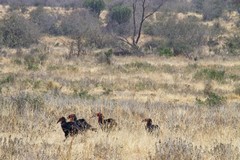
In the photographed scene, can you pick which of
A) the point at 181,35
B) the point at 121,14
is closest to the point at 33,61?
the point at 181,35

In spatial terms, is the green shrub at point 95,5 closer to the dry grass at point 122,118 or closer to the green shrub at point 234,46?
the green shrub at point 234,46

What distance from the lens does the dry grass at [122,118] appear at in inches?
227

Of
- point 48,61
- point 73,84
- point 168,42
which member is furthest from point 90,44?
point 73,84

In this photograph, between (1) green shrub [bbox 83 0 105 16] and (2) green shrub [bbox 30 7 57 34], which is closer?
(2) green shrub [bbox 30 7 57 34]

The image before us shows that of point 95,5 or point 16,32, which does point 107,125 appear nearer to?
point 16,32

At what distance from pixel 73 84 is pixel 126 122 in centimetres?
1091

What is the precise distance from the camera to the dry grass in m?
5.78

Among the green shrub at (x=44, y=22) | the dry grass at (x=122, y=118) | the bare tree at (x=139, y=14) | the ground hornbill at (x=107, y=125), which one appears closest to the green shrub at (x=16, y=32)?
the bare tree at (x=139, y=14)

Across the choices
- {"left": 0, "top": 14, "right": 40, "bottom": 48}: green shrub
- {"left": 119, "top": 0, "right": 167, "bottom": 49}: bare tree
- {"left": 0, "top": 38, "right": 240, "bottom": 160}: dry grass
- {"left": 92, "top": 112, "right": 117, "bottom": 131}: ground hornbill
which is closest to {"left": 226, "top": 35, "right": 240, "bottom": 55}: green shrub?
{"left": 119, "top": 0, "right": 167, "bottom": 49}: bare tree

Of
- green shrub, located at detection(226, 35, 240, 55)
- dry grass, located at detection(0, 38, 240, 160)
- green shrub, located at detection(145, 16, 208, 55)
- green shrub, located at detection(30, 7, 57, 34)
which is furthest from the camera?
green shrub, located at detection(30, 7, 57, 34)

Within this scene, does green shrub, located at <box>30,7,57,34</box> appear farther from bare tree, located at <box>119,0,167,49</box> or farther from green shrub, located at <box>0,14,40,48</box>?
green shrub, located at <box>0,14,40,48</box>

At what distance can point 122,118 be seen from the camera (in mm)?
9516

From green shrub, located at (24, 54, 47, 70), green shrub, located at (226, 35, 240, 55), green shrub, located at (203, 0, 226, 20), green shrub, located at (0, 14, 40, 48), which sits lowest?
green shrub, located at (226, 35, 240, 55)

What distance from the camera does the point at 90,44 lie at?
38.8 metres
